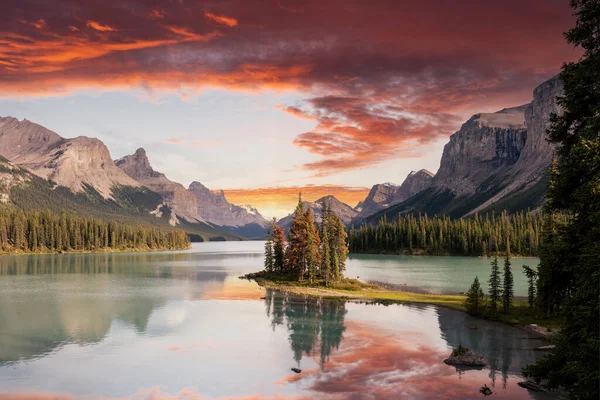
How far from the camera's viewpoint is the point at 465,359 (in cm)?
4291

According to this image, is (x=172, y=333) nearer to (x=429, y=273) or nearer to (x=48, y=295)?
(x=48, y=295)

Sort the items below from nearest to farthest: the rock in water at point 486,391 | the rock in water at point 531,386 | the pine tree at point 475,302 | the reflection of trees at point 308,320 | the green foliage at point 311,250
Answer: the rock in water at point 486,391, the rock in water at point 531,386, the reflection of trees at point 308,320, the pine tree at point 475,302, the green foliage at point 311,250

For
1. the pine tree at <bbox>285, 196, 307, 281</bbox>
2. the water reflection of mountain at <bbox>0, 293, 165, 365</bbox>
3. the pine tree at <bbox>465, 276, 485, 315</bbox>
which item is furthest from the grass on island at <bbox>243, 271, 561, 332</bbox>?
the water reflection of mountain at <bbox>0, 293, 165, 365</bbox>

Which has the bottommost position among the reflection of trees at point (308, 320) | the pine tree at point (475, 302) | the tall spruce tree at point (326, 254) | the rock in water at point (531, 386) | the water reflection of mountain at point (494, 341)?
the reflection of trees at point (308, 320)

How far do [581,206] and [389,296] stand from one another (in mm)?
65514

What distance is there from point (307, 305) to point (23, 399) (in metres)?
49.3

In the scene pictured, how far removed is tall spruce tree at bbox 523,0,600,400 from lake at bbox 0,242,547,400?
1486 cm

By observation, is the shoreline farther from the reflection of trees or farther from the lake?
the reflection of trees

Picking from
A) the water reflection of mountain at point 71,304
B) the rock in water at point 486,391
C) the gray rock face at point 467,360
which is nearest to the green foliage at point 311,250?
the water reflection of mountain at point 71,304

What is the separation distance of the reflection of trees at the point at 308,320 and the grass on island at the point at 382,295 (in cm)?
586

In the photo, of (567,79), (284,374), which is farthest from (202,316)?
(567,79)

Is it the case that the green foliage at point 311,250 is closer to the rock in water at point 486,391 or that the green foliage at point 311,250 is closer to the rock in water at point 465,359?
the rock in water at point 465,359

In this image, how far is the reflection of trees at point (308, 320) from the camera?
167 feet

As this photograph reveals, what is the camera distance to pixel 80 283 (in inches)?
4358
